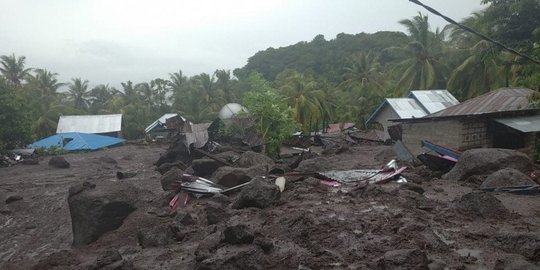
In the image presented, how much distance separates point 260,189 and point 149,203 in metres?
3.74

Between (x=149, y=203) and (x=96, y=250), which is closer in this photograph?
(x=96, y=250)

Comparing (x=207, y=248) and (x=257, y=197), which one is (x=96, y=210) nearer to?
(x=257, y=197)

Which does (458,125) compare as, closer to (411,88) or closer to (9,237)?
(9,237)

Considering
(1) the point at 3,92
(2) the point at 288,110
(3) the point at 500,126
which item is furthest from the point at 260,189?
(1) the point at 3,92

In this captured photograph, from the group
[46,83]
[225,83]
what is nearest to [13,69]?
[46,83]

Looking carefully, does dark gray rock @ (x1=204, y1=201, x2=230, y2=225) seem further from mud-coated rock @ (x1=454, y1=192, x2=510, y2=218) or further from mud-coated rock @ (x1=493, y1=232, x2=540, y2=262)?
Result: mud-coated rock @ (x1=493, y1=232, x2=540, y2=262)

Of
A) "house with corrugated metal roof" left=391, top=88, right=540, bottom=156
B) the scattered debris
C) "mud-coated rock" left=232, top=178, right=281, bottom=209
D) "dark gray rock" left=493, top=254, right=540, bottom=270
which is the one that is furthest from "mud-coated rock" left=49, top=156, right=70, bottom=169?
"dark gray rock" left=493, top=254, right=540, bottom=270

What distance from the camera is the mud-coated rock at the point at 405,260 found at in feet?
16.0

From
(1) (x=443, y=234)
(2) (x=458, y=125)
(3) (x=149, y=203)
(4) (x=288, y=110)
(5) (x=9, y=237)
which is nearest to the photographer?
(1) (x=443, y=234)

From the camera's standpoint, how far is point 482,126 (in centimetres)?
1561

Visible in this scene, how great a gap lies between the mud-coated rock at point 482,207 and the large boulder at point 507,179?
2.23m

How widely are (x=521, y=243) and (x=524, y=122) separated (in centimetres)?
1074

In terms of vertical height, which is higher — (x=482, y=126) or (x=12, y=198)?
(x=482, y=126)

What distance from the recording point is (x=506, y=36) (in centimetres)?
1634
